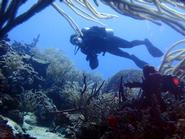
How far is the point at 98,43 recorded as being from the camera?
31.5 ft

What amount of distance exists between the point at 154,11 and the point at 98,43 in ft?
13.6

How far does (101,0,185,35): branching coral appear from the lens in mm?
5418

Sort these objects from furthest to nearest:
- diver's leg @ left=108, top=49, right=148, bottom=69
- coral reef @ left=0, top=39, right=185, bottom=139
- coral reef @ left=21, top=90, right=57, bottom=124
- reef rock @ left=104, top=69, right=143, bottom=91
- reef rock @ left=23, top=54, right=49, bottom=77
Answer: reef rock @ left=104, top=69, right=143, bottom=91, diver's leg @ left=108, top=49, right=148, bottom=69, reef rock @ left=23, top=54, right=49, bottom=77, coral reef @ left=21, top=90, right=57, bottom=124, coral reef @ left=0, top=39, right=185, bottom=139

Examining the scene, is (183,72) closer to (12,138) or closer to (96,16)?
(96,16)

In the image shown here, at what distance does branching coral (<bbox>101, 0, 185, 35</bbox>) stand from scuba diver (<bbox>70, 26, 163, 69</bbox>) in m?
3.38

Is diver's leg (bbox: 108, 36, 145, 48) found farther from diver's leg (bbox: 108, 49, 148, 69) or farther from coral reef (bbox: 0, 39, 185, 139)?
coral reef (bbox: 0, 39, 185, 139)

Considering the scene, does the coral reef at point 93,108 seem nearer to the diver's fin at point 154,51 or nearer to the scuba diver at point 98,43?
the scuba diver at point 98,43

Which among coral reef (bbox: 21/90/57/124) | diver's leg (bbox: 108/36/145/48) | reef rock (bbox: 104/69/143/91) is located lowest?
coral reef (bbox: 21/90/57/124)

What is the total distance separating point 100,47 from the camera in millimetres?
9789

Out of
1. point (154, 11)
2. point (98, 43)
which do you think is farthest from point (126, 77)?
point (154, 11)

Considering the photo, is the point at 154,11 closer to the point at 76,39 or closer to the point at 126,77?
the point at 76,39

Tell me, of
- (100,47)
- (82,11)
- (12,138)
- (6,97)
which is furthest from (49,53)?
(12,138)

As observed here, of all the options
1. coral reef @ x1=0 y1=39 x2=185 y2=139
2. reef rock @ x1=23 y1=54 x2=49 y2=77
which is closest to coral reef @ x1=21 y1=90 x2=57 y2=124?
coral reef @ x1=0 y1=39 x2=185 y2=139

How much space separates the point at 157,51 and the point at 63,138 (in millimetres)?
6073
